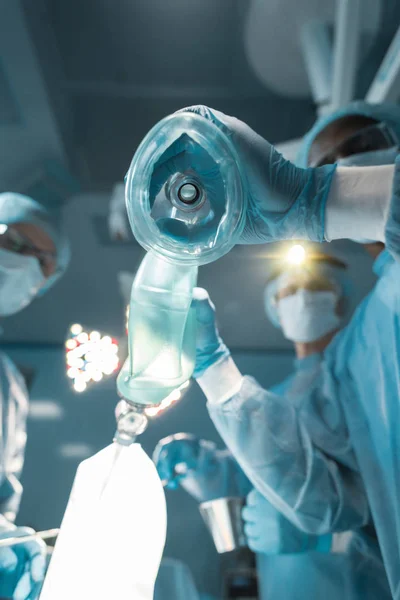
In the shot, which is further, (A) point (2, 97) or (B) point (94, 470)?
(A) point (2, 97)

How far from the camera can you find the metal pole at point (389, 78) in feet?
5.70

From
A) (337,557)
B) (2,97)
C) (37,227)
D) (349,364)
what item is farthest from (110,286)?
(337,557)

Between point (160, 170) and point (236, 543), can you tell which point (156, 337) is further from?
point (236, 543)

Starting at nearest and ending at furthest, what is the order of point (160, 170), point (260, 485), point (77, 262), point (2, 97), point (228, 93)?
point (160, 170), point (260, 485), point (2, 97), point (228, 93), point (77, 262)

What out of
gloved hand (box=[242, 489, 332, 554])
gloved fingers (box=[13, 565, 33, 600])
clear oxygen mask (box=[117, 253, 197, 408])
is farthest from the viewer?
gloved hand (box=[242, 489, 332, 554])

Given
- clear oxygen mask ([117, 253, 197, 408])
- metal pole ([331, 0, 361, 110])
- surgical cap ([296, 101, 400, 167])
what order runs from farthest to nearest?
1. metal pole ([331, 0, 361, 110])
2. surgical cap ([296, 101, 400, 167])
3. clear oxygen mask ([117, 253, 197, 408])

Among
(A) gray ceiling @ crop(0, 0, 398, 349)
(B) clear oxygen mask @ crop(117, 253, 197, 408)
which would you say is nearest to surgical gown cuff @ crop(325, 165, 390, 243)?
(B) clear oxygen mask @ crop(117, 253, 197, 408)

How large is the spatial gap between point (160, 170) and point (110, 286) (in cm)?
174

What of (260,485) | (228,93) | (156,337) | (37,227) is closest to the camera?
(156,337)

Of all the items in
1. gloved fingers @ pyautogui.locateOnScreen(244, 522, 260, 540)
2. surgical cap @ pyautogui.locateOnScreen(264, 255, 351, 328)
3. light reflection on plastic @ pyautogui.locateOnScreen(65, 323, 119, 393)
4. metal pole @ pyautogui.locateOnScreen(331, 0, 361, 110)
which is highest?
metal pole @ pyautogui.locateOnScreen(331, 0, 361, 110)

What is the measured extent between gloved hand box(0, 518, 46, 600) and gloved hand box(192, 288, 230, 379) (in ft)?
2.04

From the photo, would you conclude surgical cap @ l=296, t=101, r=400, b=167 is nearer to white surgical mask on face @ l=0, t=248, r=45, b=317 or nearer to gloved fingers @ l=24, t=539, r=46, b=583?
white surgical mask on face @ l=0, t=248, r=45, b=317

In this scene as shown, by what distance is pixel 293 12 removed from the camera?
1.96 meters

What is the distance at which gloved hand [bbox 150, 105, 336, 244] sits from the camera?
89cm
